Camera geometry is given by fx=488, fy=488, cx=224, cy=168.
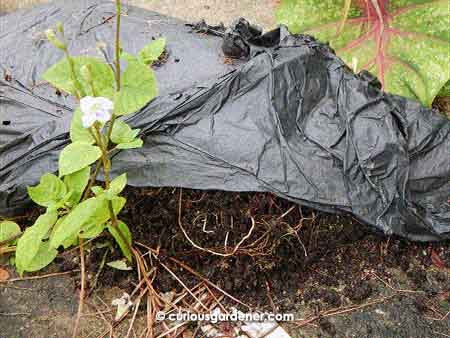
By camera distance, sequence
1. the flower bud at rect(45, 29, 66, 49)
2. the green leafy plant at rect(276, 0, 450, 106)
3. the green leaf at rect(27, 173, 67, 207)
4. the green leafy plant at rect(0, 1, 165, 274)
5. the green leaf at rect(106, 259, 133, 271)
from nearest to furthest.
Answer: the flower bud at rect(45, 29, 66, 49) → the green leafy plant at rect(0, 1, 165, 274) → the green leaf at rect(27, 173, 67, 207) → the green leaf at rect(106, 259, 133, 271) → the green leafy plant at rect(276, 0, 450, 106)

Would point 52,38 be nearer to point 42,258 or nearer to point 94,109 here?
point 94,109

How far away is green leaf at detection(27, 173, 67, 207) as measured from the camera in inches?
49.9

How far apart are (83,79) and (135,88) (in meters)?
0.12

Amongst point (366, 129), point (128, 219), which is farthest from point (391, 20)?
point (128, 219)

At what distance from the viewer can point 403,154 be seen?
147 centimetres

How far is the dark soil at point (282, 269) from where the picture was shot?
1.47m

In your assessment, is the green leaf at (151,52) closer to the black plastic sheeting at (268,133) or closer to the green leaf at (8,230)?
the black plastic sheeting at (268,133)

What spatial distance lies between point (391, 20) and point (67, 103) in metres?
1.31

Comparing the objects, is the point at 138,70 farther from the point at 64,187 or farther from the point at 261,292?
the point at 261,292

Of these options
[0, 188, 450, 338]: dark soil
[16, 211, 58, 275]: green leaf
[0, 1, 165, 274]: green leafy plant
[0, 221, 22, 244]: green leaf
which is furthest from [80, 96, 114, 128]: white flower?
[0, 221, 22, 244]: green leaf

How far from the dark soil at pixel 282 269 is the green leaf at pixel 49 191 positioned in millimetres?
273

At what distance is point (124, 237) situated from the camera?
1410 millimetres

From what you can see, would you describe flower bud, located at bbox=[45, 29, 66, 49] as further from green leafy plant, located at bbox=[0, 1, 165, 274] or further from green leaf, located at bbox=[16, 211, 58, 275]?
green leaf, located at bbox=[16, 211, 58, 275]

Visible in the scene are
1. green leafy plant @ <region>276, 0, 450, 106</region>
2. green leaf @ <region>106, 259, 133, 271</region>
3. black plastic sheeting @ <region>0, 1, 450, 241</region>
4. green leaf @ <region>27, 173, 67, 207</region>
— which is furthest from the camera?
green leafy plant @ <region>276, 0, 450, 106</region>
